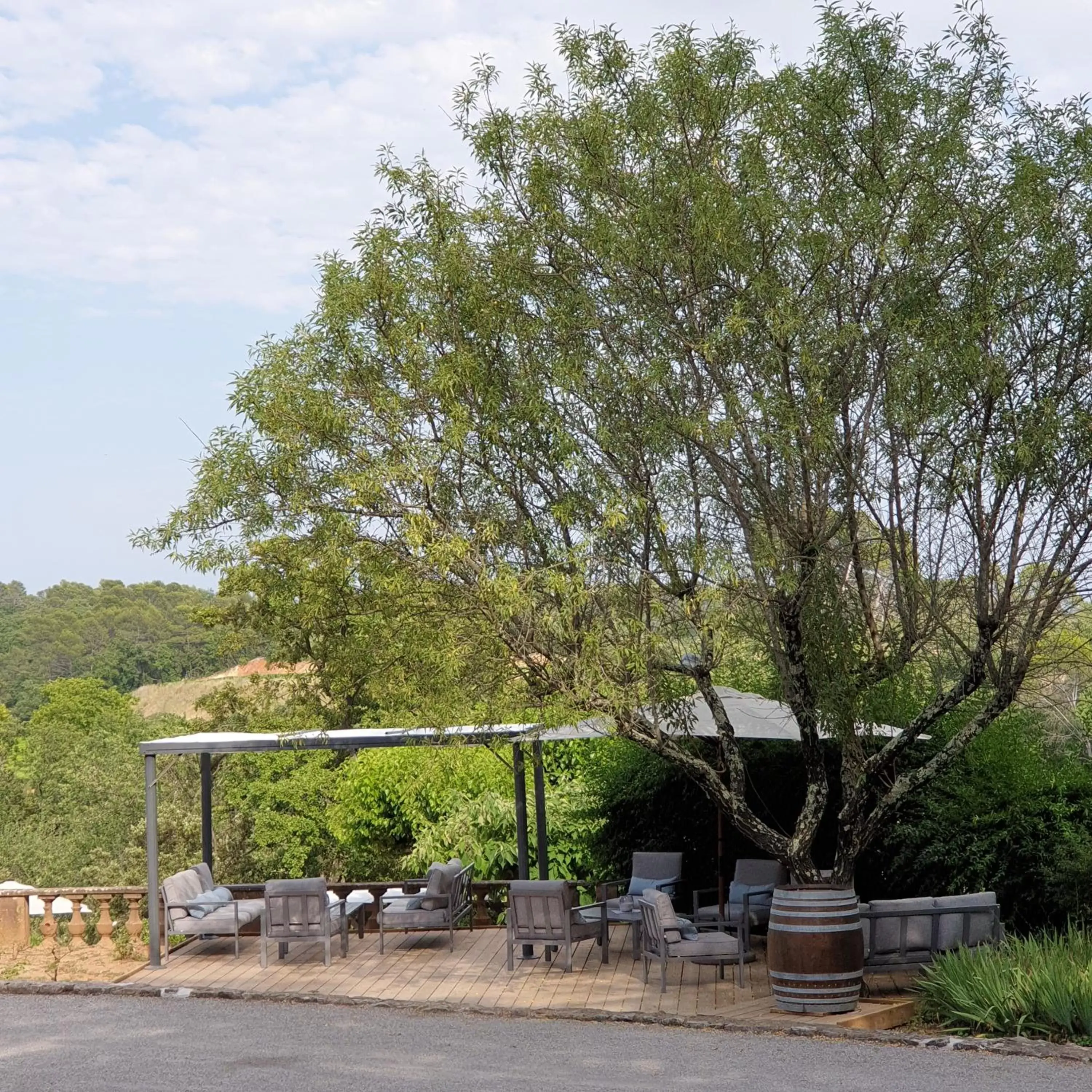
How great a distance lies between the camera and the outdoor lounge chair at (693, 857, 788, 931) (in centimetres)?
1101

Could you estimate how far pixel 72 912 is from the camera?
41.7 feet

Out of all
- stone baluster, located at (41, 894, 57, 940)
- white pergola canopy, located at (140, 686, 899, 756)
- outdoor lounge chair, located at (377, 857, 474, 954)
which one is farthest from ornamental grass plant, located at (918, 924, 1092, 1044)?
stone baluster, located at (41, 894, 57, 940)

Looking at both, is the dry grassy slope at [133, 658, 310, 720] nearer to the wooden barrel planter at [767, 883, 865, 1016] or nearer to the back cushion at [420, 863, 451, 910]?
the back cushion at [420, 863, 451, 910]

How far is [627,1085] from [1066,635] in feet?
16.3

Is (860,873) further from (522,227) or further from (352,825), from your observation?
(352,825)

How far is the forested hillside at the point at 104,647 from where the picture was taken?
64.4 metres

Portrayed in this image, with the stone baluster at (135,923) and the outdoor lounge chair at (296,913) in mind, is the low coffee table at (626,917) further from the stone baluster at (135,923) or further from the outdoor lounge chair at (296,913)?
the stone baluster at (135,923)

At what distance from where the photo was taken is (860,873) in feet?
38.3

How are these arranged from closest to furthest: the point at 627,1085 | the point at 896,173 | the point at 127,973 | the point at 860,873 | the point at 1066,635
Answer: the point at 627,1085 < the point at 896,173 < the point at 1066,635 < the point at 127,973 < the point at 860,873

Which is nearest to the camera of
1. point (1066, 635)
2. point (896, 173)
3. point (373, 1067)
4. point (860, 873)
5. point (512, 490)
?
point (373, 1067)

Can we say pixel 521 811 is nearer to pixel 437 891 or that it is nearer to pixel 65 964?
pixel 437 891

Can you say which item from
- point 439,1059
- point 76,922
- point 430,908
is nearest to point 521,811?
point 430,908

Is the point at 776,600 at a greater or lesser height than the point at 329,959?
greater

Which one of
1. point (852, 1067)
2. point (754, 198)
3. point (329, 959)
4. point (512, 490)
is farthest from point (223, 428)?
Result: point (852, 1067)
